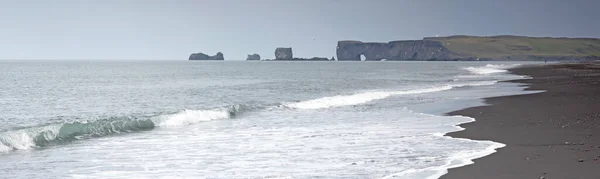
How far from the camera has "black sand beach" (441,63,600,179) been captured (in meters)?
9.52

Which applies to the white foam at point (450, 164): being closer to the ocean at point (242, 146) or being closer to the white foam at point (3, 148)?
the ocean at point (242, 146)

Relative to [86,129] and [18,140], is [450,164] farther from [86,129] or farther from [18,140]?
[86,129]

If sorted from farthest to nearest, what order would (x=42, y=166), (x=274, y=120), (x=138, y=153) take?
(x=274, y=120) → (x=138, y=153) → (x=42, y=166)

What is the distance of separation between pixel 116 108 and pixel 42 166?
1627cm

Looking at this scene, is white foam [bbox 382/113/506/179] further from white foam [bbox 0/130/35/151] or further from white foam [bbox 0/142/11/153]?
white foam [bbox 0/130/35/151]

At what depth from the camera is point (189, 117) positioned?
2038cm

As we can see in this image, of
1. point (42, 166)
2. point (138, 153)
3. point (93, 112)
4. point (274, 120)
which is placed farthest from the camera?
point (93, 112)

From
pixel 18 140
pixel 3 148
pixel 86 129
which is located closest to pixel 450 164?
pixel 3 148

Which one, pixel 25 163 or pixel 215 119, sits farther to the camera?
pixel 215 119

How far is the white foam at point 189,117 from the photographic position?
751 inches

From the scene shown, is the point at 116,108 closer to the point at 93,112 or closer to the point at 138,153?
the point at 93,112

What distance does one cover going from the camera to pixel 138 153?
12.6 metres

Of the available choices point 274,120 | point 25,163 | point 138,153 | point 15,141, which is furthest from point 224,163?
point 274,120

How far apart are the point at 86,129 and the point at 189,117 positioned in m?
4.43
